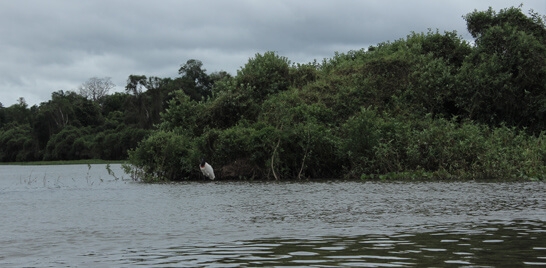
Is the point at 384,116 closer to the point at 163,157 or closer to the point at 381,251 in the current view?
the point at 163,157

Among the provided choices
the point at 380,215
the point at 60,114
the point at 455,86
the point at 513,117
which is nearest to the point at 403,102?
the point at 455,86

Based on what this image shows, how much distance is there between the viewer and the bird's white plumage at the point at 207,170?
1434 inches

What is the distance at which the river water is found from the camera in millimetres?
10348

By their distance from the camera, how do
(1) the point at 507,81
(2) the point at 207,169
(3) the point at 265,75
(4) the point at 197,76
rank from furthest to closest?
(4) the point at 197,76
(3) the point at 265,75
(1) the point at 507,81
(2) the point at 207,169

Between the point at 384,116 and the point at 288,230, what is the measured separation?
25.9m

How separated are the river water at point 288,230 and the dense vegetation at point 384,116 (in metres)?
10.1

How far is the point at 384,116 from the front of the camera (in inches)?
1543

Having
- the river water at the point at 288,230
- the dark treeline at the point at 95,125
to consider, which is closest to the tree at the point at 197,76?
the dark treeline at the point at 95,125

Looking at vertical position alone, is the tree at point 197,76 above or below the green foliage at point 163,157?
above

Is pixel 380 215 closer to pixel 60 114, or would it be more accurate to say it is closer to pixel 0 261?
pixel 0 261

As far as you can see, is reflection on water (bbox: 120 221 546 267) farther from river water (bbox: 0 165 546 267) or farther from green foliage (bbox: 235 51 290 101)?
green foliage (bbox: 235 51 290 101)

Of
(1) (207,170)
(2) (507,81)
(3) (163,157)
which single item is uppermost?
(2) (507,81)

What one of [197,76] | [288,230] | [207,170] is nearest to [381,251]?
[288,230]

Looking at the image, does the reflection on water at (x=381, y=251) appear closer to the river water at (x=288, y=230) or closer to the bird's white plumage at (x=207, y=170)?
the river water at (x=288, y=230)
